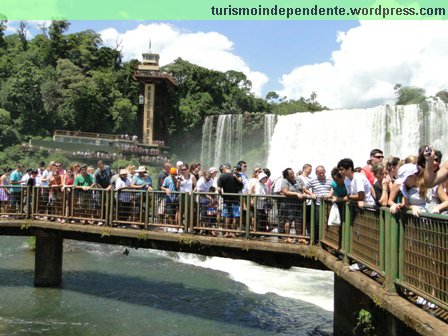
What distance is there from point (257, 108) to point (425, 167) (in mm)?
82616

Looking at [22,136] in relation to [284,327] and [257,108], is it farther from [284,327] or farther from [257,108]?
[284,327]

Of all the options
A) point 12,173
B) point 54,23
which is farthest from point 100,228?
point 54,23

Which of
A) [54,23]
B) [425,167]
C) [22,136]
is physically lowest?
[425,167]

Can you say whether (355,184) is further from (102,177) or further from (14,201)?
(14,201)

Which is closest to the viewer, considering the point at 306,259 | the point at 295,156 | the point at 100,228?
the point at 306,259

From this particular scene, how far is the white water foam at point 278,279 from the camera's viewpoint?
1456 cm

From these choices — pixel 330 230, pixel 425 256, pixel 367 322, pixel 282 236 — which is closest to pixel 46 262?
pixel 282 236

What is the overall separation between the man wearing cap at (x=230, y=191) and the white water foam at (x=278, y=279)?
441cm

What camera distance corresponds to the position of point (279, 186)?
1014 cm

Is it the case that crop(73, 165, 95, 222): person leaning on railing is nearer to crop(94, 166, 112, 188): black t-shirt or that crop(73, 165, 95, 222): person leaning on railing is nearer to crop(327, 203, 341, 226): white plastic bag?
crop(94, 166, 112, 188): black t-shirt

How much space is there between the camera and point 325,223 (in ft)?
29.7

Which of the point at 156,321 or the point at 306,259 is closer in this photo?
the point at 306,259

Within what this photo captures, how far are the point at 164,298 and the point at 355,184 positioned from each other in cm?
812

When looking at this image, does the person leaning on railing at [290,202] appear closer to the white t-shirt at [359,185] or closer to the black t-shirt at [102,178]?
the white t-shirt at [359,185]
